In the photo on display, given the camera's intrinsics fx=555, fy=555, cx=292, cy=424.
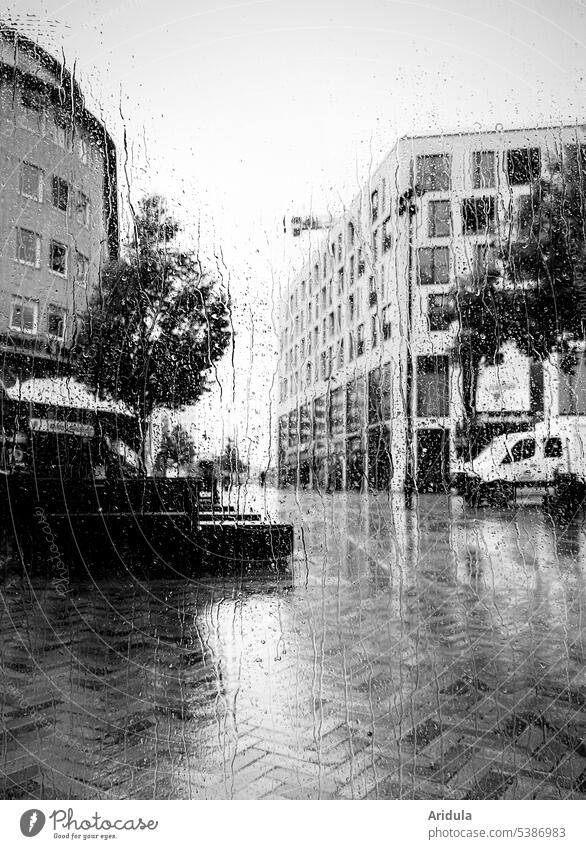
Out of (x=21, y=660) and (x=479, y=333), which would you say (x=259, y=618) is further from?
(x=479, y=333)

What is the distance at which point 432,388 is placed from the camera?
1.38 metres

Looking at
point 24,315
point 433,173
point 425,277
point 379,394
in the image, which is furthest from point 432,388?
point 24,315

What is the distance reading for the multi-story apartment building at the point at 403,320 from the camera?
1.35m

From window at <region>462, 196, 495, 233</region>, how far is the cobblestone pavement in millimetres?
670

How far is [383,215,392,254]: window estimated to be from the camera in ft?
4.43

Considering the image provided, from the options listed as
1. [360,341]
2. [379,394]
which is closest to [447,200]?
[360,341]

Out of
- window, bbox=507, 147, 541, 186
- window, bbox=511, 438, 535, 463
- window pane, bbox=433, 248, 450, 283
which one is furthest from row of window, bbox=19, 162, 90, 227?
window, bbox=511, 438, 535, 463

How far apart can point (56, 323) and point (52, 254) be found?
0.57 feet

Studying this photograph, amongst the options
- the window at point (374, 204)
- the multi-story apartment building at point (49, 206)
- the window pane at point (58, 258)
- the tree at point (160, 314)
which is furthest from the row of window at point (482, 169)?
the window pane at point (58, 258)

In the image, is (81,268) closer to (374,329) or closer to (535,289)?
(374,329)

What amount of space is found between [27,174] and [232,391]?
74 centimetres

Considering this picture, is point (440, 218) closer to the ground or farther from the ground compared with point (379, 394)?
farther from the ground

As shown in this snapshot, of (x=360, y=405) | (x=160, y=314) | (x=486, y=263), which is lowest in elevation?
(x=360, y=405)

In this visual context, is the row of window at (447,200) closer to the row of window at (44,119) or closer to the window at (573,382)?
the window at (573,382)
